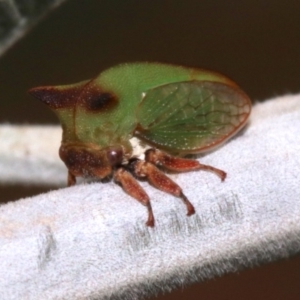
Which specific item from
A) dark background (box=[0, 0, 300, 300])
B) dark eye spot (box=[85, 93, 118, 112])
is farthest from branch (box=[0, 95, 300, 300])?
dark background (box=[0, 0, 300, 300])

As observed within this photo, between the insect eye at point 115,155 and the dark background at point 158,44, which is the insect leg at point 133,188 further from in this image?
the dark background at point 158,44

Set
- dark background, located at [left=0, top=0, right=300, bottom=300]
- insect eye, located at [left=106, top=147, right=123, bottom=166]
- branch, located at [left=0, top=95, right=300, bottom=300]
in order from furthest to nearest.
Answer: dark background, located at [left=0, top=0, right=300, bottom=300]
insect eye, located at [left=106, top=147, right=123, bottom=166]
branch, located at [left=0, top=95, right=300, bottom=300]

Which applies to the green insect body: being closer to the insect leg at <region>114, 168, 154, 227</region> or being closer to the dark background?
the insect leg at <region>114, 168, 154, 227</region>

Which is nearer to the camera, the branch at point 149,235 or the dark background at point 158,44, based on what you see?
the branch at point 149,235

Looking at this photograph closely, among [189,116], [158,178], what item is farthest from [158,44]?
[158,178]

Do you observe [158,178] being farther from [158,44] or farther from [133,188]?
[158,44]

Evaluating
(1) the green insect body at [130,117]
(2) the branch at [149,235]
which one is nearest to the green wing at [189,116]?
(1) the green insect body at [130,117]

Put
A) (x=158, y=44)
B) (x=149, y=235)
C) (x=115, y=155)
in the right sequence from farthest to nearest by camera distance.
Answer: (x=158, y=44) → (x=115, y=155) → (x=149, y=235)
